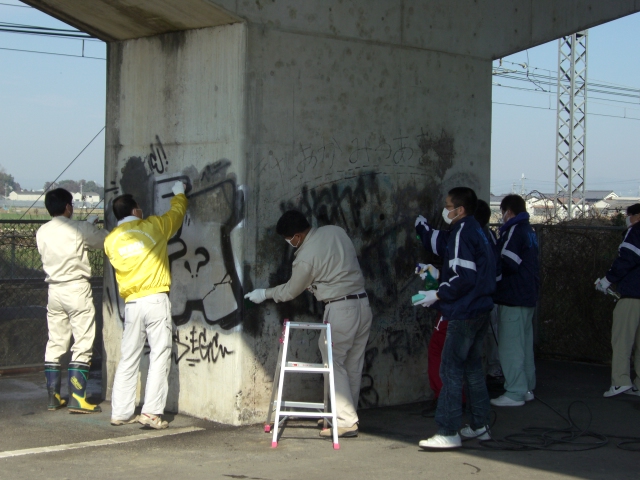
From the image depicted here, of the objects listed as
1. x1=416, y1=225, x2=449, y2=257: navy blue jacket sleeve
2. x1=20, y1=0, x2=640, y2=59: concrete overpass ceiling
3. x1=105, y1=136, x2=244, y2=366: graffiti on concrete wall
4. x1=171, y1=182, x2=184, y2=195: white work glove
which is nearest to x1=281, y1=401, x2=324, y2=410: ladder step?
x1=105, y1=136, x2=244, y2=366: graffiti on concrete wall

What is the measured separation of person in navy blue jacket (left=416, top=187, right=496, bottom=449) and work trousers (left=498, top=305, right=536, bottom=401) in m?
1.57

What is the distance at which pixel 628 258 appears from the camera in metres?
7.77

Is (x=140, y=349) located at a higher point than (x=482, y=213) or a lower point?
lower

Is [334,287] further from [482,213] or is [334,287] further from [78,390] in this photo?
[78,390]

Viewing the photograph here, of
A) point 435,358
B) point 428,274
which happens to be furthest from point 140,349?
point 435,358

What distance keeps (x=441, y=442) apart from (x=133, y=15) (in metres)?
4.31

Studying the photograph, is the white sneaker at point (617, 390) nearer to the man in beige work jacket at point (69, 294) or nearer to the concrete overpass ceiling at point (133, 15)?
the man in beige work jacket at point (69, 294)

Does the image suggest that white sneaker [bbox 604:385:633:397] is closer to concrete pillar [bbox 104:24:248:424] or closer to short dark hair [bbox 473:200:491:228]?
short dark hair [bbox 473:200:491:228]

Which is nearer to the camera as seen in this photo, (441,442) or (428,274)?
(441,442)

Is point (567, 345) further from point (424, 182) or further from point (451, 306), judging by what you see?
point (451, 306)

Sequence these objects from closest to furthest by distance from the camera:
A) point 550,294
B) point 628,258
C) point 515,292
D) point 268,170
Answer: point 268,170 → point 515,292 → point 628,258 → point 550,294

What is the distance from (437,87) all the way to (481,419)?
3261 millimetres

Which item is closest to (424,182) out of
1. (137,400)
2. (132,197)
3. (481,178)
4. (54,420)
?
(481,178)

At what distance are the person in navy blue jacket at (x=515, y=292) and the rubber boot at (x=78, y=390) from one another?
12.4 ft
